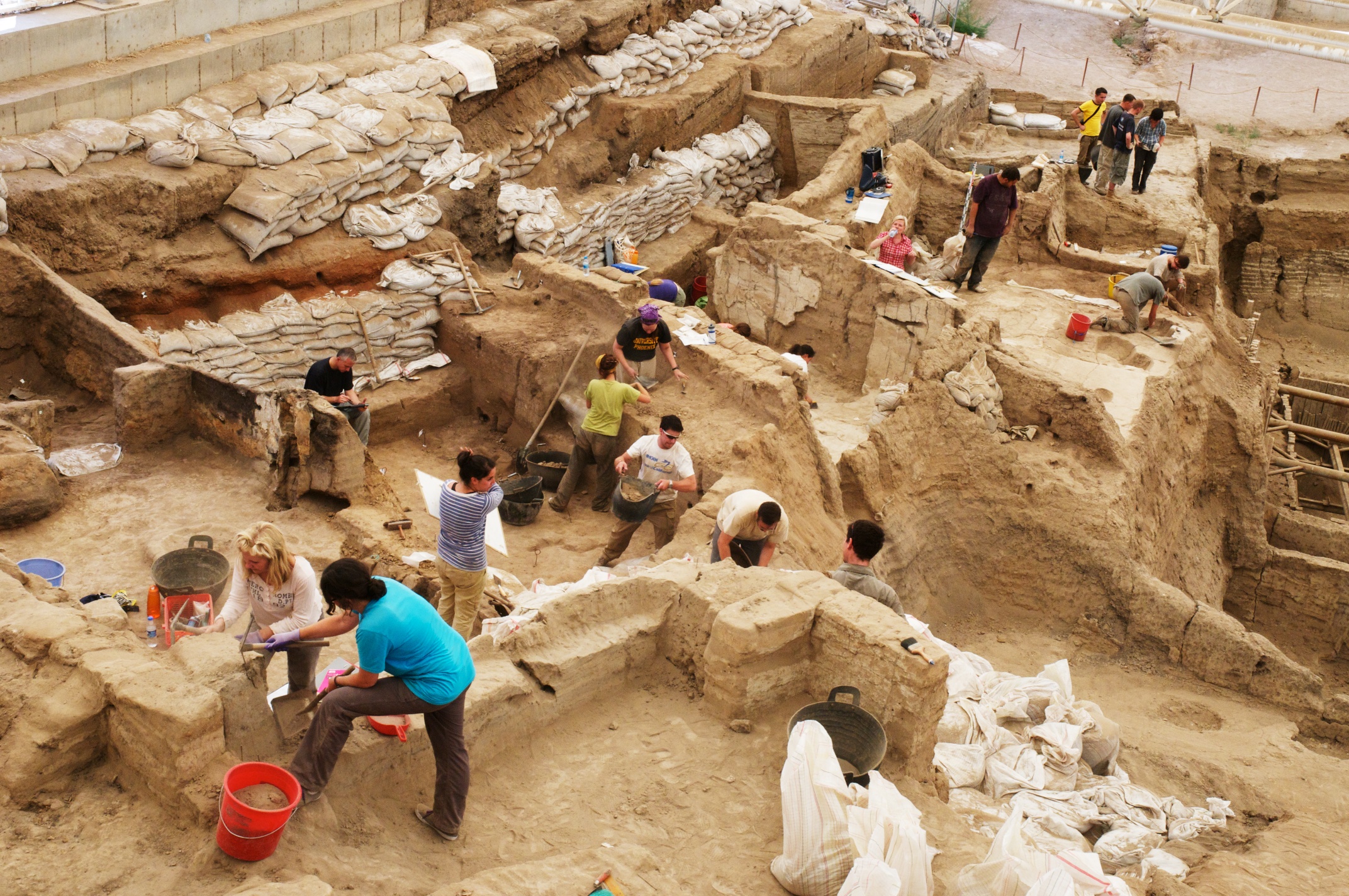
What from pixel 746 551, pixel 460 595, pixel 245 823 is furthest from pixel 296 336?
pixel 245 823

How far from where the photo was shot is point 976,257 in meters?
13.8

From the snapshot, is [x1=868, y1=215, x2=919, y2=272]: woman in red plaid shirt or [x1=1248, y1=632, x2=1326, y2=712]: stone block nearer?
A: [x1=1248, y1=632, x2=1326, y2=712]: stone block

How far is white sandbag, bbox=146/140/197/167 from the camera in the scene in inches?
426

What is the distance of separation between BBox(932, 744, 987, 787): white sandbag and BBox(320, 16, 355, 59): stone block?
35.4 ft

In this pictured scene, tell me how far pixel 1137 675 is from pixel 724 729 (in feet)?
19.6

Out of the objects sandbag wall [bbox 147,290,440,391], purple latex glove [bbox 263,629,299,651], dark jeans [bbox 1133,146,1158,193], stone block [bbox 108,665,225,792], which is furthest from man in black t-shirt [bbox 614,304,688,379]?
dark jeans [bbox 1133,146,1158,193]

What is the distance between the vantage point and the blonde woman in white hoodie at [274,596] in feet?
17.0

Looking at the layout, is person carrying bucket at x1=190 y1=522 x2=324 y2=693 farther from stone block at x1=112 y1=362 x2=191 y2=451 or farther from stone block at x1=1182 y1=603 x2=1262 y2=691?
stone block at x1=1182 y1=603 x2=1262 y2=691

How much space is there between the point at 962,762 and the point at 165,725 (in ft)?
15.6

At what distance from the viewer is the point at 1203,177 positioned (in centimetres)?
1973

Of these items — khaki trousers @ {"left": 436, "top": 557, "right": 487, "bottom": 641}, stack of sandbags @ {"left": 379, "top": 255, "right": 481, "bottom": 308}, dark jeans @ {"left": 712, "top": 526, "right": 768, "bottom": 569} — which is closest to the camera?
khaki trousers @ {"left": 436, "top": 557, "right": 487, "bottom": 641}

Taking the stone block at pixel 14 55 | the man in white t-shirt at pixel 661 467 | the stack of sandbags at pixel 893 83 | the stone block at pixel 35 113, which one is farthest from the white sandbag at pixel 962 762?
the stack of sandbags at pixel 893 83

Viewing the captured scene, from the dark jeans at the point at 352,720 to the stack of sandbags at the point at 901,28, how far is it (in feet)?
64.9

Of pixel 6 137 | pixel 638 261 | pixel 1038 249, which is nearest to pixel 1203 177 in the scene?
pixel 1038 249
